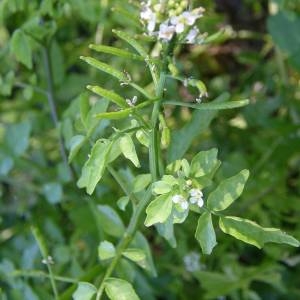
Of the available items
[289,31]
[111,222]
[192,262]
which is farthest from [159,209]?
[289,31]

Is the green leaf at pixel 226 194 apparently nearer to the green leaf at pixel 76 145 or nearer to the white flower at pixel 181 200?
the white flower at pixel 181 200

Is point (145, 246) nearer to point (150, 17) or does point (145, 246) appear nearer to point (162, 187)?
point (162, 187)

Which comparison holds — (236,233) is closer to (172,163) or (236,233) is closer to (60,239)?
(172,163)

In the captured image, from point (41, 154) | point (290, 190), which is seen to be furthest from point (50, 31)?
point (290, 190)

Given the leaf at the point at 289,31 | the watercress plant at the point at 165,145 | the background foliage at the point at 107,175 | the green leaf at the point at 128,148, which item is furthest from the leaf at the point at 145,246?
the leaf at the point at 289,31

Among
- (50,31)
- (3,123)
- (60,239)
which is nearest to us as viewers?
(50,31)

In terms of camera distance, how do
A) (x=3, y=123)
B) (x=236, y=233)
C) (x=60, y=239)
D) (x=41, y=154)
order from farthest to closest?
(x=3, y=123) → (x=41, y=154) → (x=60, y=239) → (x=236, y=233)
